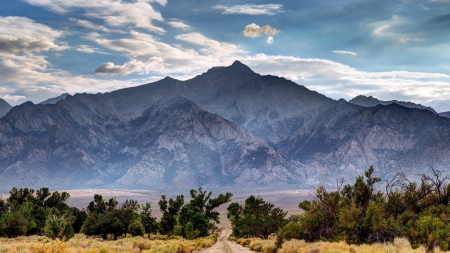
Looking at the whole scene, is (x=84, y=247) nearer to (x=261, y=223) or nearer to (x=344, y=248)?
(x=344, y=248)

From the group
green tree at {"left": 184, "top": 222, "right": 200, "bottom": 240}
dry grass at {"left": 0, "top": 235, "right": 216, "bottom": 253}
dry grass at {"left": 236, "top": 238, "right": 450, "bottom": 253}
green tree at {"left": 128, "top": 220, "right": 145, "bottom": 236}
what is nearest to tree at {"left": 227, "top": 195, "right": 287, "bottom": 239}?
green tree at {"left": 184, "top": 222, "right": 200, "bottom": 240}

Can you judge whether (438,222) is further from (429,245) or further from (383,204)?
(383,204)

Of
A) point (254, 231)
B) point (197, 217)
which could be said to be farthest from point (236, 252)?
point (197, 217)

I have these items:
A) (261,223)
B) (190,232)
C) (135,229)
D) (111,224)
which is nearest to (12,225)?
(111,224)

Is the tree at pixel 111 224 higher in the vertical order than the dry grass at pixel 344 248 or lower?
lower

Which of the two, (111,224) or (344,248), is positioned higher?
(344,248)

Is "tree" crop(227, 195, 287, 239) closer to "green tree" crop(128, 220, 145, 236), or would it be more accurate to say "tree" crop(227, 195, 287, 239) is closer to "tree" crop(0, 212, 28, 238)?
"green tree" crop(128, 220, 145, 236)

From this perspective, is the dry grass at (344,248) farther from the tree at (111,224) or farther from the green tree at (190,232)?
the tree at (111,224)

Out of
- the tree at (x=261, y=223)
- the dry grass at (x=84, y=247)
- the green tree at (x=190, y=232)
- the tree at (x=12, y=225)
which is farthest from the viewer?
the tree at (x=261, y=223)

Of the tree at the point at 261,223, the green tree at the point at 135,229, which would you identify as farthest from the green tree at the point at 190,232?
the tree at the point at 261,223

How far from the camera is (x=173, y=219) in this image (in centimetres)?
8575

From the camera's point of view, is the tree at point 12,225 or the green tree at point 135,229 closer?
the tree at point 12,225

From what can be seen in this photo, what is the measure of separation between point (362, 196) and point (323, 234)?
481 cm

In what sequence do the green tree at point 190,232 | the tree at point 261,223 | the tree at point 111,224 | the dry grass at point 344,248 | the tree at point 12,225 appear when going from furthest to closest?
the tree at point 261,223 → the green tree at point 190,232 → the tree at point 111,224 → the tree at point 12,225 → the dry grass at point 344,248
